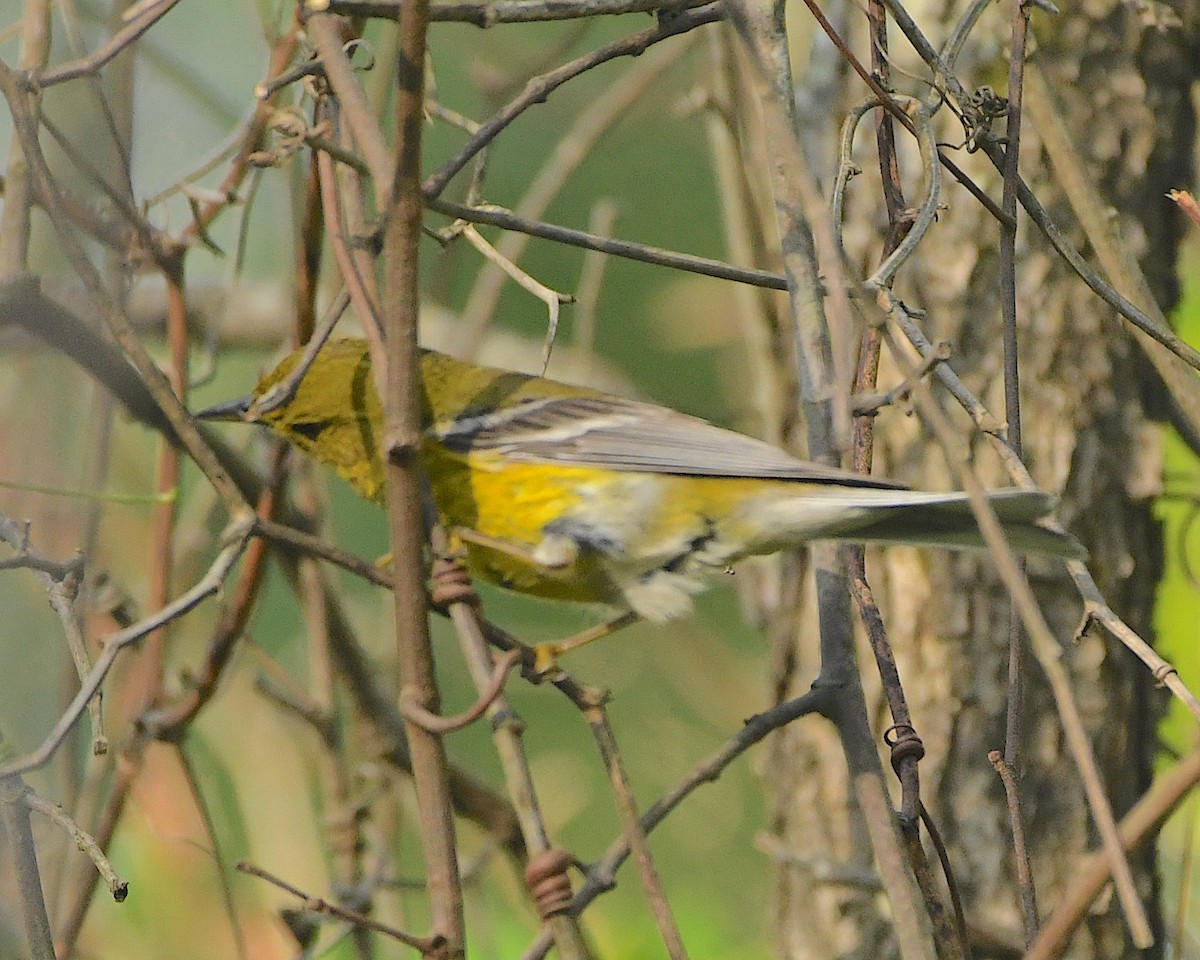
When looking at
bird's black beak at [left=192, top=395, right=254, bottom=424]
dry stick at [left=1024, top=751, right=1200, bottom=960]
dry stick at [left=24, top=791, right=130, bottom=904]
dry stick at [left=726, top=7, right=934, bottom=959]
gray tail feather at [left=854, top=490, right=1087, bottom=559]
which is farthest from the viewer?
bird's black beak at [left=192, top=395, right=254, bottom=424]

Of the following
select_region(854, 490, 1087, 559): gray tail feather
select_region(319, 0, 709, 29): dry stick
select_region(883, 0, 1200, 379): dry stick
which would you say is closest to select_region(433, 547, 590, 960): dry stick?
select_region(854, 490, 1087, 559): gray tail feather

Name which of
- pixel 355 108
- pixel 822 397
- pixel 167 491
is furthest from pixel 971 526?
pixel 167 491

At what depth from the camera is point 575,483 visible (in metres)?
2.83

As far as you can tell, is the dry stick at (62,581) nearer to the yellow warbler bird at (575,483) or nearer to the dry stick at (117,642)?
the dry stick at (117,642)

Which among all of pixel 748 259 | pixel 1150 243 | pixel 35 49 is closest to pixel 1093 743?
pixel 1150 243

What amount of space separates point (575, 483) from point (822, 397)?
99 centimetres

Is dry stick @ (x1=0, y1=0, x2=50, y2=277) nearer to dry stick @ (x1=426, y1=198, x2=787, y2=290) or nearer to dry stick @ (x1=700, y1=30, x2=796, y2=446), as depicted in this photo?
dry stick @ (x1=426, y1=198, x2=787, y2=290)

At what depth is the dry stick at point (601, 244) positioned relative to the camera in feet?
6.97

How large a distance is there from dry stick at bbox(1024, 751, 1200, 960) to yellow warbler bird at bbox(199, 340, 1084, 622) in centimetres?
104

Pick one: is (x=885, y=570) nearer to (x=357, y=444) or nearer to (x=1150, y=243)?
(x=1150, y=243)

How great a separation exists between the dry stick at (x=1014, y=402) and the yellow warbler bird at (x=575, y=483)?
449 mm

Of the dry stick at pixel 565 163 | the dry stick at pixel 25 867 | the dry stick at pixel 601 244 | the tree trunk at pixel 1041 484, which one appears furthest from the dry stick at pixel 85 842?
the dry stick at pixel 565 163

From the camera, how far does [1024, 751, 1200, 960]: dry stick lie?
137cm

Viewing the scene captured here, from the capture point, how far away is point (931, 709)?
359cm
